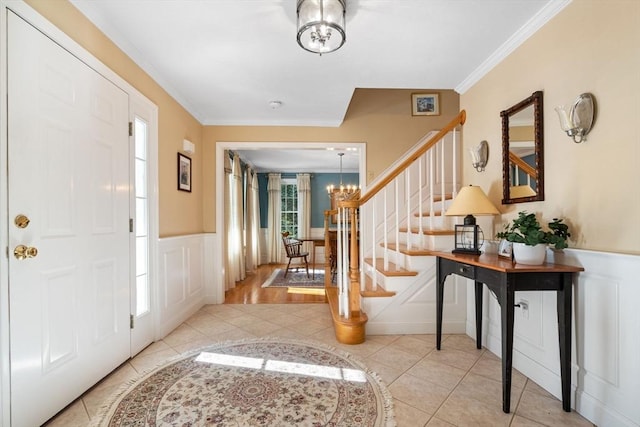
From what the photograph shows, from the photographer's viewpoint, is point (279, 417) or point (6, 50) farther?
point (279, 417)

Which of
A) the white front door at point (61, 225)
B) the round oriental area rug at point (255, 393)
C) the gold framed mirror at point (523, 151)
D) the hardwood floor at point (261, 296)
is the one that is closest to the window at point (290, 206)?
the hardwood floor at point (261, 296)

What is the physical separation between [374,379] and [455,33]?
2433mm

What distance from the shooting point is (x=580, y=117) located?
1559mm

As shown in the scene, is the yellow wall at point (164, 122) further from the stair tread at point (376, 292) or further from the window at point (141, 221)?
the stair tread at point (376, 292)

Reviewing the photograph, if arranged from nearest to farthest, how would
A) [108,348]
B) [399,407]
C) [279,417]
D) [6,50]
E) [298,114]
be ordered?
[6,50] → [279,417] → [399,407] → [108,348] → [298,114]

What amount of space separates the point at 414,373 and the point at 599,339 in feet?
3.43

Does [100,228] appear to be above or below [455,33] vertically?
below

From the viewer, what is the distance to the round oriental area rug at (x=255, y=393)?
1.55 m

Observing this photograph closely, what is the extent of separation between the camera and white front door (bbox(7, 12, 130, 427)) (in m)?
1.40

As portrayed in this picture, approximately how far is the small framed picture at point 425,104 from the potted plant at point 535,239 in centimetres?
259

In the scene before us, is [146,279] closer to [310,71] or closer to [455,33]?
[310,71]

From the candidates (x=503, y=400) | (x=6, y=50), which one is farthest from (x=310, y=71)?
(x=503, y=400)

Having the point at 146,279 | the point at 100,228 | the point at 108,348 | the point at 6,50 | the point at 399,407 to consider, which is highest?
the point at 6,50

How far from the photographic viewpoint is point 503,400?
63.4 inches
